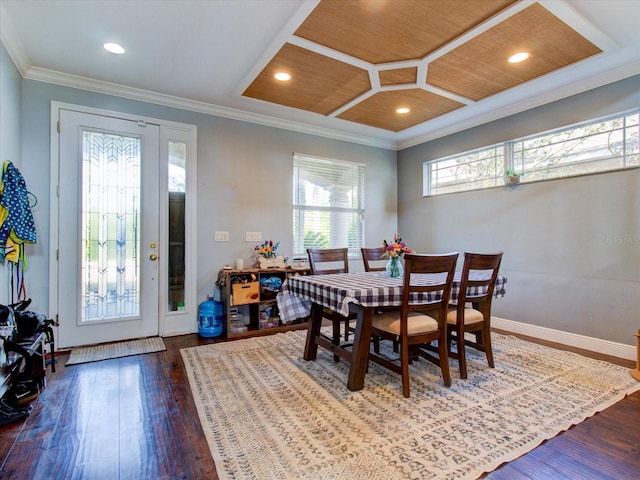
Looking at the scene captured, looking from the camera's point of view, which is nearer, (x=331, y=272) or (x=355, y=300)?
(x=355, y=300)

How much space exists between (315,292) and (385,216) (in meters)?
3.15

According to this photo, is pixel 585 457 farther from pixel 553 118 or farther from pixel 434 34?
pixel 553 118

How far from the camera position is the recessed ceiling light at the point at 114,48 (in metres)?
2.67

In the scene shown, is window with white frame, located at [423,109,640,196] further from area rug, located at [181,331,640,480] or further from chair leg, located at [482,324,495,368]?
chair leg, located at [482,324,495,368]

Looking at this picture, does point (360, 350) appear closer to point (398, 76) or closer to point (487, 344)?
point (487, 344)

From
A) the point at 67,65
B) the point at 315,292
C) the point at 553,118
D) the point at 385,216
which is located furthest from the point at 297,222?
the point at 553,118

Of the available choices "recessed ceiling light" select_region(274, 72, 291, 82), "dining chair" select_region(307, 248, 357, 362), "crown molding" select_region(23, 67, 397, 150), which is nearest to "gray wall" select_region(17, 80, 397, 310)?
"crown molding" select_region(23, 67, 397, 150)

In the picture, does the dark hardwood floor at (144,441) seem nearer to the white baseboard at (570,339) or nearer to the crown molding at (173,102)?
the white baseboard at (570,339)

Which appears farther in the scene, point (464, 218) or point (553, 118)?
point (464, 218)

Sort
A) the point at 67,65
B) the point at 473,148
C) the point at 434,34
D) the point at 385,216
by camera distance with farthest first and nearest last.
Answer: the point at 385,216, the point at 473,148, the point at 67,65, the point at 434,34

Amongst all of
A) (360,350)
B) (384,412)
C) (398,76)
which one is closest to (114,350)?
(360,350)

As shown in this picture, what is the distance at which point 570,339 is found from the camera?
3357 mm

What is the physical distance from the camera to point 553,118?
11.7ft

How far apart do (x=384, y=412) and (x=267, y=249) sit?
2.54 meters
